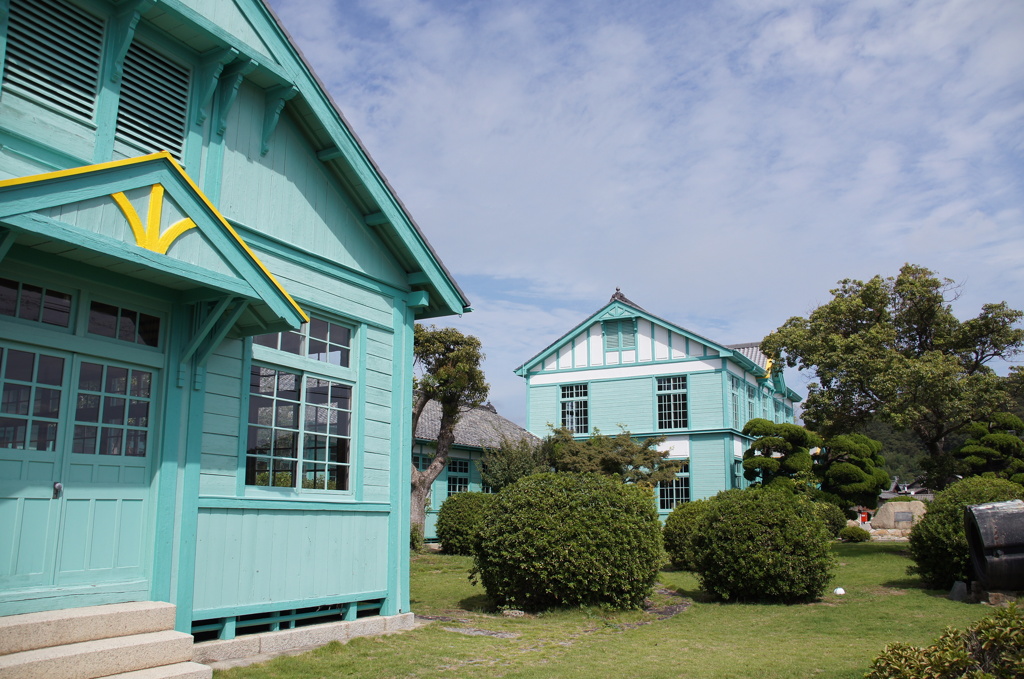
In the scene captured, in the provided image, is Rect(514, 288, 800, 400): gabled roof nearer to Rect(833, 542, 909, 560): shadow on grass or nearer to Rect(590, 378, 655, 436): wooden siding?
Rect(590, 378, 655, 436): wooden siding

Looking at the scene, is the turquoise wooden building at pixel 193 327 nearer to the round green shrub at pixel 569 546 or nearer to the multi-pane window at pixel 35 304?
the multi-pane window at pixel 35 304

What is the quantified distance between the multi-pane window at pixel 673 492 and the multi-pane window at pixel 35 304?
2658 centimetres

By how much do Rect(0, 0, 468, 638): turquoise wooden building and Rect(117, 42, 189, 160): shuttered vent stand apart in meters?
0.02

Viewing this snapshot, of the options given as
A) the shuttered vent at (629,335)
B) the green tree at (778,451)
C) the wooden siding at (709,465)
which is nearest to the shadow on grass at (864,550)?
the green tree at (778,451)

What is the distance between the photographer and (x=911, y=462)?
81.9m

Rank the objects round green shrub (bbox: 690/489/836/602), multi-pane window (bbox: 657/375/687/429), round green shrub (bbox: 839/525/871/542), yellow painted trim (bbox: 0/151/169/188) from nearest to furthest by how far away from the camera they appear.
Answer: yellow painted trim (bbox: 0/151/169/188) < round green shrub (bbox: 690/489/836/602) < round green shrub (bbox: 839/525/871/542) < multi-pane window (bbox: 657/375/687/429)

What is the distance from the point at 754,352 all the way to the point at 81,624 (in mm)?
36508

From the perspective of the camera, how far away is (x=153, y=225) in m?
6.78

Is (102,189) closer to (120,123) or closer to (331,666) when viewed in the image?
(120,123)

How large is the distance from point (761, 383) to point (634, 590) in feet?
87.6

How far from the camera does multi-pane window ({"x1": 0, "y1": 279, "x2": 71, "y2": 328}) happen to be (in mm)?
6512

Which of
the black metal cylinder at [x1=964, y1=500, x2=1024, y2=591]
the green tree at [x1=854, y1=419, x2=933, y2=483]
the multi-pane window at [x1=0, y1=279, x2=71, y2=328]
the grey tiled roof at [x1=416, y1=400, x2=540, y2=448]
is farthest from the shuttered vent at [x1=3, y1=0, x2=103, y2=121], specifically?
the green tree at [x1=854, y1=419, x2=933, y2=483]

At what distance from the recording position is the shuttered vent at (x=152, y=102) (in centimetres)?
762

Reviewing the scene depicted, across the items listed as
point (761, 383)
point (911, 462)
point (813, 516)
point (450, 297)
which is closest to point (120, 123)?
point (450, 297)
